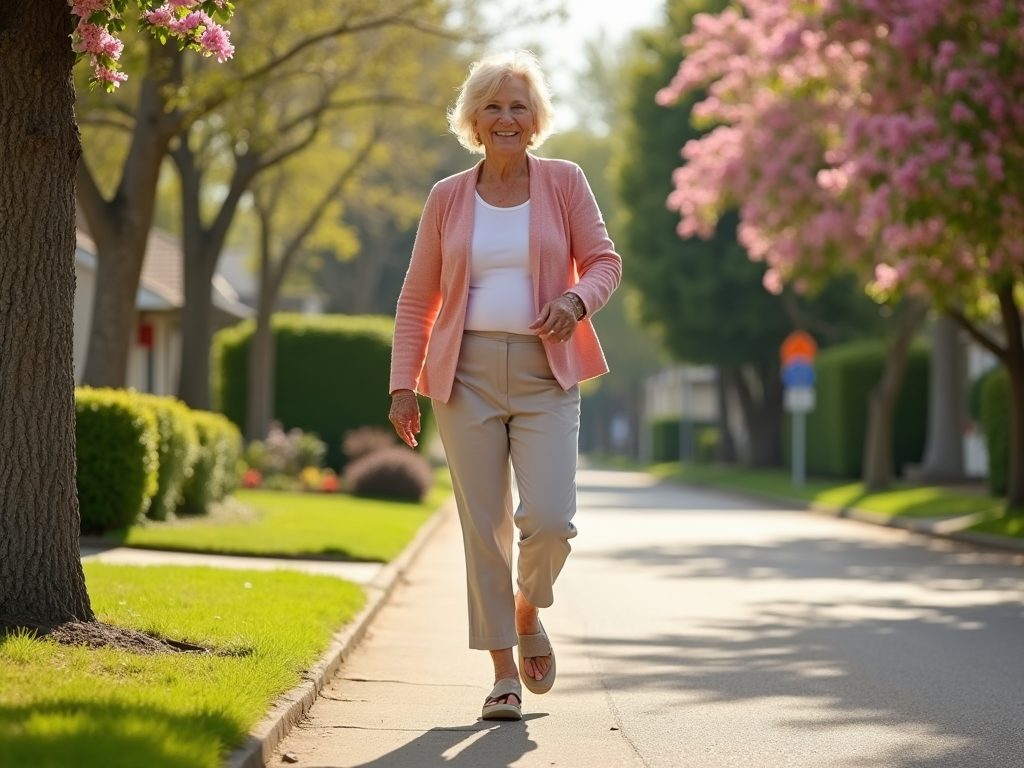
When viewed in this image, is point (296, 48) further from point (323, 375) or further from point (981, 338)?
point (323, 375)

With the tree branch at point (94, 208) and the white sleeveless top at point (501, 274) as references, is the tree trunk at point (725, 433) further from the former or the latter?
the white sleeveless top at point (501, 274)

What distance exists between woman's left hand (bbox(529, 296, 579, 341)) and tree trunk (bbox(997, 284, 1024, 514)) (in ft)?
53.0

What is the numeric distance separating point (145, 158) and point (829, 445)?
23527mm

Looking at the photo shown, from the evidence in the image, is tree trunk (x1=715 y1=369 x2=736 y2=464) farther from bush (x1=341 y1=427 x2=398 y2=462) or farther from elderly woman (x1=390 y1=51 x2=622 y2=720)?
elderly woman (x1=390 y1=51 x2=622 y2=720)

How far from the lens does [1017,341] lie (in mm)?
21625

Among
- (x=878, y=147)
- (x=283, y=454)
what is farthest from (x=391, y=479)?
(x=878, y=147)

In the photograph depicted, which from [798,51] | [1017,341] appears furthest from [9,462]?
[1017,341]

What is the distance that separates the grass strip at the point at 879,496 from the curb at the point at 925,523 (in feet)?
0.50

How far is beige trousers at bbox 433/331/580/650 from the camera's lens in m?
6.34

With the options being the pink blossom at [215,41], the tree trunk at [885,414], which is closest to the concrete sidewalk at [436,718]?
the pink blossom at [215,41]

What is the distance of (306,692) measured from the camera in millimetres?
6746

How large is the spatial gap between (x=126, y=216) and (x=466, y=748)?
41.2 ft

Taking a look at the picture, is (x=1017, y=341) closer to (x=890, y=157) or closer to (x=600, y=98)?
(x=890, y=157)

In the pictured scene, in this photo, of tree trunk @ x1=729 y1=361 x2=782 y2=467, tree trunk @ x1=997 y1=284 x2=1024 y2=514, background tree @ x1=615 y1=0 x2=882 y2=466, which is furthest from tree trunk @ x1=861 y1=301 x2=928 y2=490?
tree trunk @ x1=729 y1=361 x2=782 y2=467
